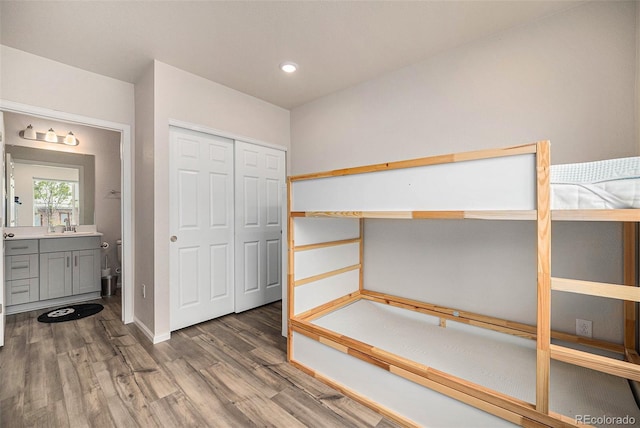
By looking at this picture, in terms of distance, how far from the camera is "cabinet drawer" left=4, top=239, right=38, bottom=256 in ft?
9.89

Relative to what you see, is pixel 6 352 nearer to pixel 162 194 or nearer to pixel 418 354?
pixel 162 194

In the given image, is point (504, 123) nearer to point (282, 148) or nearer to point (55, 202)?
point (282, 148)

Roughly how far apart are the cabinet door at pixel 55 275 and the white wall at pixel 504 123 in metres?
3.64

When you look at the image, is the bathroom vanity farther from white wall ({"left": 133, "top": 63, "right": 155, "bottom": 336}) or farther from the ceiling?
the ceiling

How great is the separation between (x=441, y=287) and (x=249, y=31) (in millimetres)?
2489

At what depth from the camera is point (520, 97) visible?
1.95m

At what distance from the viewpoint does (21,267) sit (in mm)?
3088

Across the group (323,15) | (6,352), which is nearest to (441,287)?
(323,15)

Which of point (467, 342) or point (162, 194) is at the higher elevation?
point (162, 194)

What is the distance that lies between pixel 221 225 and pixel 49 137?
110 inches

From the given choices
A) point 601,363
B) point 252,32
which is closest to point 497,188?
point 601,363

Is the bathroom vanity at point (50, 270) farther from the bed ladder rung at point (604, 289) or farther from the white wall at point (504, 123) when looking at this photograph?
the bed ladder rung at point (604, 289)

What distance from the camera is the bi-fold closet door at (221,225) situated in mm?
2615

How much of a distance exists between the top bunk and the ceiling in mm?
1121
